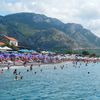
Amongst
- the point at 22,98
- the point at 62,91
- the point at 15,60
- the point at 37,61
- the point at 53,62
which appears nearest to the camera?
the point at 22,98

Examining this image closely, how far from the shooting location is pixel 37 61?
134 meters

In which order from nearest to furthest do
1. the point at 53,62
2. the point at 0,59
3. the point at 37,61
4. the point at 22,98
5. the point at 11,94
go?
the point at 22,98 < the point at 11,94 < the point at 0,59 < the point at 37,61 < the point at 53,62

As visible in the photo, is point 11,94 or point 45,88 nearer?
point 11,94

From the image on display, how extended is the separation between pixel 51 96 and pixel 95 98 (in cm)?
591

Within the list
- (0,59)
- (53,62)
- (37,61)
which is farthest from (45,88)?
(53,62)

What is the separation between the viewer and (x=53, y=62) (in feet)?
487

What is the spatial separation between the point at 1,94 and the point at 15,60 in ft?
228

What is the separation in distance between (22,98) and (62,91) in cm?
966

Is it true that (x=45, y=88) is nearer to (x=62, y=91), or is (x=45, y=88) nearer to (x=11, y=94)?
(x=62, y=91)

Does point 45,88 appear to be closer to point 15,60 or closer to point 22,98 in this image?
point 22,98

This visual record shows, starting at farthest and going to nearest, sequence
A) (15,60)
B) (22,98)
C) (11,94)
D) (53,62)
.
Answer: (53,62)
(15,60)
(11,94)
(22,98)

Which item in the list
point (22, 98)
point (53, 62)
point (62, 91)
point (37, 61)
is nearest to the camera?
point (22, 98)

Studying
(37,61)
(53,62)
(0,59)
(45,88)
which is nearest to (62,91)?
(45,88)

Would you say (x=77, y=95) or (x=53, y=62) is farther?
(x=53, y=62)
